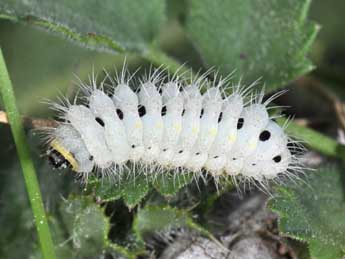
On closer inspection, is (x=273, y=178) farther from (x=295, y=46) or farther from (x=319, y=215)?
(x=295, y=46)

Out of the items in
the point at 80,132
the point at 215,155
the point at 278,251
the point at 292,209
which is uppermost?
the point at 80,132

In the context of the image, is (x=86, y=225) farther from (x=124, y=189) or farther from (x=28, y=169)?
(x=28, y=169)

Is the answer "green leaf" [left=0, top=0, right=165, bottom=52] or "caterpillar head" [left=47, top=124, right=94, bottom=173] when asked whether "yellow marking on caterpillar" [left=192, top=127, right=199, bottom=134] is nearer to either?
"caterpillar head" [left=47, top=124, right=94, bottom=173]

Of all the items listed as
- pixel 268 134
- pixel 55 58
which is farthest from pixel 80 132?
pixel 55 58

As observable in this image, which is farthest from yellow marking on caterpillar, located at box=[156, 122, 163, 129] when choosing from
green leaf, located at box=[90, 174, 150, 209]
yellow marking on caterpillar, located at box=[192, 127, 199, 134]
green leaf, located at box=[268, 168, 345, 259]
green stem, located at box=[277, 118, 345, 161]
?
green stem, located at box=[277, 118, 345, 161]

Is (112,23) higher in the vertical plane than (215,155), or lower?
higher

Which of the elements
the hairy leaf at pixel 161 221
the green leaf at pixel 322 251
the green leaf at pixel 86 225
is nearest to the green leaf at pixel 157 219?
the hairy leaf at pixel 161 221
